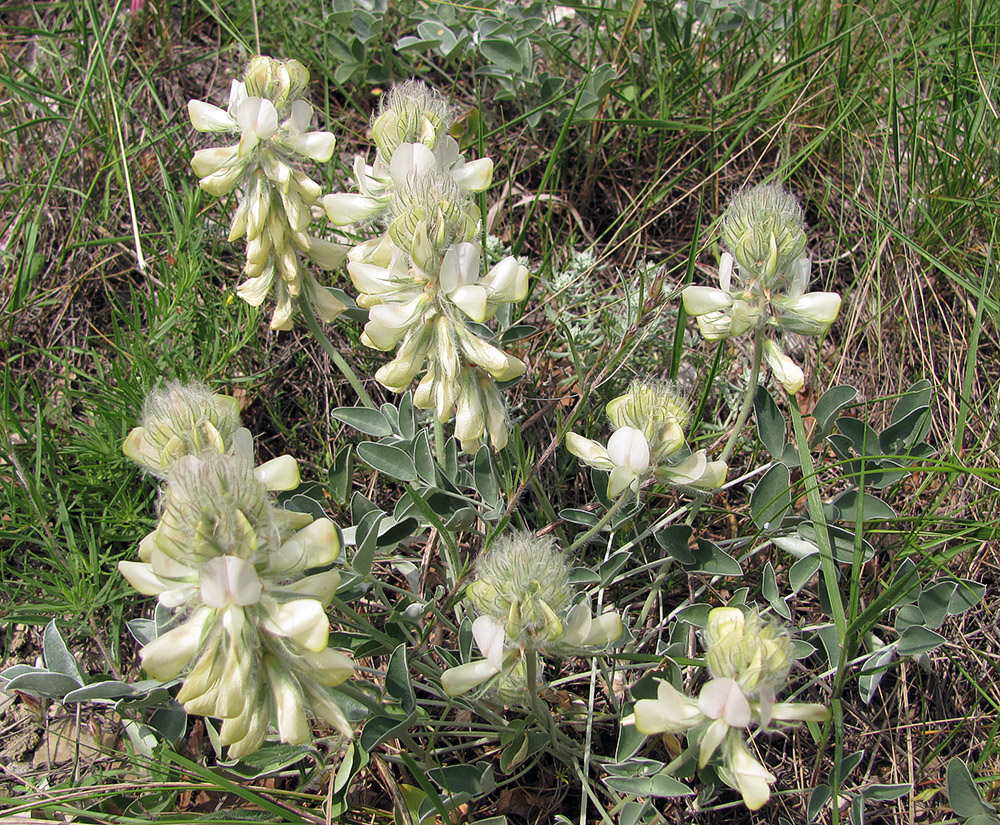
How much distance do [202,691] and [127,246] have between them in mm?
2455

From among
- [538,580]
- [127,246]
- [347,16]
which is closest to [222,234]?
[127,246]

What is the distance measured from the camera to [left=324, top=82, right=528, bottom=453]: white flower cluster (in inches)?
70.6

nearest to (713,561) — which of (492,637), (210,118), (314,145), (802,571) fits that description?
(802,571)

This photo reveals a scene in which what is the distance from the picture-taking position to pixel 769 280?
6.64 ft

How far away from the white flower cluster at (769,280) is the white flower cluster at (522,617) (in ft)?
2.63

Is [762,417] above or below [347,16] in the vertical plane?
below

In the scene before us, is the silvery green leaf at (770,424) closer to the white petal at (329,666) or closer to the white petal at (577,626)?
the white petal at (577,626)

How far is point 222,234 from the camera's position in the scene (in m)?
3.25

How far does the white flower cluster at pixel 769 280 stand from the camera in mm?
2000

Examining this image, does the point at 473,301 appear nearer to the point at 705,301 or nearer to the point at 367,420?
the point at 705,301

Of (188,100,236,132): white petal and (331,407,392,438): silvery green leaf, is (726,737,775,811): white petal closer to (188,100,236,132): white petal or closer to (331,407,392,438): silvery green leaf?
(331,407,392,438): silvery green leaf

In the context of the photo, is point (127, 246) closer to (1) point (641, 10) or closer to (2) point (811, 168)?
(1) point (641, 10)

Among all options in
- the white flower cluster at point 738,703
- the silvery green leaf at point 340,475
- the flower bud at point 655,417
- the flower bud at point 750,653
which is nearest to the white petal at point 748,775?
the white flower cluster at point 738,703

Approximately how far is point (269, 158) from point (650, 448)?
122 centimetres
